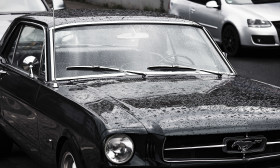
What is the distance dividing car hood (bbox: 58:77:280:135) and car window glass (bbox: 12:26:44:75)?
0.78 m

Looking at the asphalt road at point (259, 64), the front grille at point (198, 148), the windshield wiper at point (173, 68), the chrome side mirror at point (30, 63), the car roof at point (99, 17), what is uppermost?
the car roof at point (99, 17)

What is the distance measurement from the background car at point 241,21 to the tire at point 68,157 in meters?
11.1

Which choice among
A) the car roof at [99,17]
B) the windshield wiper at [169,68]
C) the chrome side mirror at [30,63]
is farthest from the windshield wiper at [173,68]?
the chrome side mirror at [30,63]

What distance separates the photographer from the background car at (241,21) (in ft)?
54.3

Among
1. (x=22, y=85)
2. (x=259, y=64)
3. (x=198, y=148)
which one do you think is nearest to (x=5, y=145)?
(x=22, y=85)

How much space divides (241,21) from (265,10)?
55cm

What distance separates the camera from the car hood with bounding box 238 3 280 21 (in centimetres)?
1664

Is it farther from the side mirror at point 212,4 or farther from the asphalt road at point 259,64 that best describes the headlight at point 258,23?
the side mirror at point 212,4

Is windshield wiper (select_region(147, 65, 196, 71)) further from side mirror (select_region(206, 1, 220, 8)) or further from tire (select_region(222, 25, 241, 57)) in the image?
side mirror (select_region(206, 1, 220, 8))

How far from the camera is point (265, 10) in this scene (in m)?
16.9

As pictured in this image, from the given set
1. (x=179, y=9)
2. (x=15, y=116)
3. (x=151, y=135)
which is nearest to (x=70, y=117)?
(x=151, y=135)

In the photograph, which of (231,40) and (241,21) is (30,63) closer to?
(241,21)

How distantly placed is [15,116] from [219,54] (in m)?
1.78

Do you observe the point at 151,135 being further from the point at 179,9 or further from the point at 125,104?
the point at 179,9
